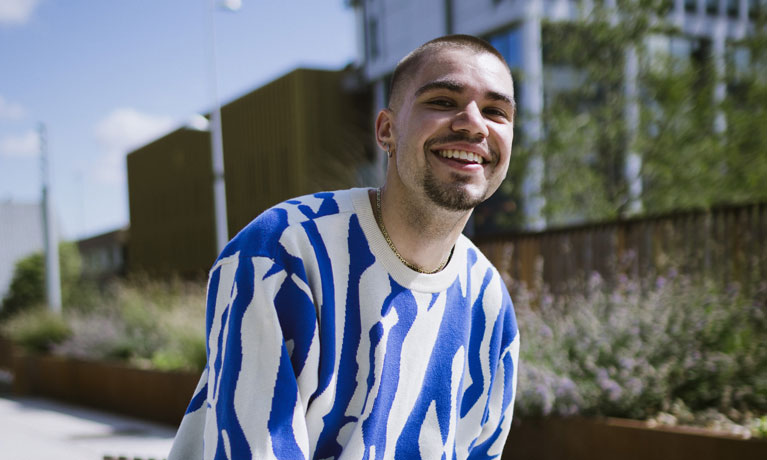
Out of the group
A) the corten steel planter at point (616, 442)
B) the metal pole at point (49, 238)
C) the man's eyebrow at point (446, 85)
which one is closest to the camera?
the man's eyebrow at point (446, 85)

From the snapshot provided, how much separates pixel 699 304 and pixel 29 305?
2024 cm

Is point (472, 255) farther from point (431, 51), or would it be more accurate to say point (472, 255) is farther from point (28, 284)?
point (28, 284)

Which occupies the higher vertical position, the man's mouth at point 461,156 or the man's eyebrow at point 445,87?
the man's eyebrow at point 445,87

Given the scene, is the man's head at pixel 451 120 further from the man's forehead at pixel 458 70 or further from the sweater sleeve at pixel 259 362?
the sweater sleeve at pixel 259 362

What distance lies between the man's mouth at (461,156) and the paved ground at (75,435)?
5018mm

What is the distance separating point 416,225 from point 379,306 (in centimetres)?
20

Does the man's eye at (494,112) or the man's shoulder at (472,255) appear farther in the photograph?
the man's shoulder at (472,255)

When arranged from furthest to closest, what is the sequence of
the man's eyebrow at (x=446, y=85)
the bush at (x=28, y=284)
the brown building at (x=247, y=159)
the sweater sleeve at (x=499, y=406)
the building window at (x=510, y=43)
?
1. the brown building at (x=247, y=159)
2. the bush at (x=28, y=284)
3. the building window at (x=510, y=43)
4. the sweater sleeve at (x=499, y=406)
5. the man's eyebrow at (x=446, y=85)

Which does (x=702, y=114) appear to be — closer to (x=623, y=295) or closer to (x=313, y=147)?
(x=623, y=295)

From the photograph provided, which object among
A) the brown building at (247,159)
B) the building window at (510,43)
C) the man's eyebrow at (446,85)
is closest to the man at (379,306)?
the man's eyebrow at (446,85)

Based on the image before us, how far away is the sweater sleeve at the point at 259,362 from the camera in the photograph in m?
1.31

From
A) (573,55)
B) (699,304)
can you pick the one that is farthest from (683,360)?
(573,55)

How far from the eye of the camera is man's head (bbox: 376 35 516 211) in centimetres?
153

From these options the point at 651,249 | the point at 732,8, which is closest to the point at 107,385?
the point at 651,249
